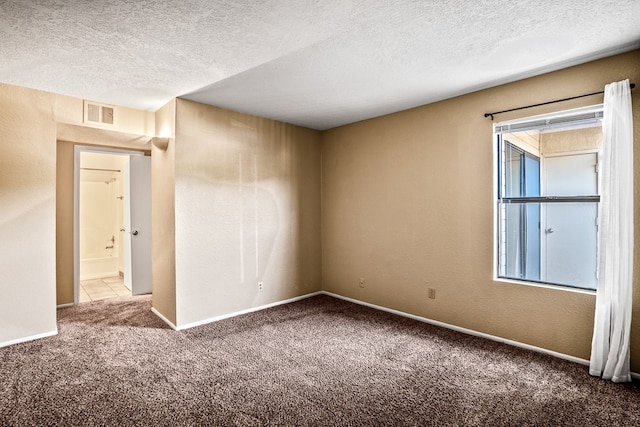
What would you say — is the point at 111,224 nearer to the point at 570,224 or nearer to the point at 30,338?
the point at 30,338

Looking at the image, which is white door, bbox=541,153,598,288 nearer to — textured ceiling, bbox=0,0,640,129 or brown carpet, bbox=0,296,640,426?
brown carpet, bbox=0,296,640,426

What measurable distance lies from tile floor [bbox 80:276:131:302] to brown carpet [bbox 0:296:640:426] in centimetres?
132

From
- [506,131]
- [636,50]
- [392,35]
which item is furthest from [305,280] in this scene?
[636,50]

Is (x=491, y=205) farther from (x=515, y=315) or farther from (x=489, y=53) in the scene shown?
(x=489, y=53)

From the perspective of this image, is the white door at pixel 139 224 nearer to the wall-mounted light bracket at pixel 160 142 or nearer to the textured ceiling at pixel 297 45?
the wall-mounted light bracket at pixel 160 142

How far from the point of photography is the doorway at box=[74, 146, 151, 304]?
5.03m

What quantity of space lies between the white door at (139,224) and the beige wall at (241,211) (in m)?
1.93

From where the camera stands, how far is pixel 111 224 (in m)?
6.82

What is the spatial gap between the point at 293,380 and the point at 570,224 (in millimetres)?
2754

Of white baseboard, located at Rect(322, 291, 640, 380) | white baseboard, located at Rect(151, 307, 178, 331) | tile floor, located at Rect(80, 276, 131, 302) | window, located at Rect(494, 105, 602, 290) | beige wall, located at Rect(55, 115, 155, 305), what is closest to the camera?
white baseboard, located at Rect(322, 291, 640, 380)

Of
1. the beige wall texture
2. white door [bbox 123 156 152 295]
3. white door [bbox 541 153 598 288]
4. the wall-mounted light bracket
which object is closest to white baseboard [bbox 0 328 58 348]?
the beige wall texture

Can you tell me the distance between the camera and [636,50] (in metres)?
2.57

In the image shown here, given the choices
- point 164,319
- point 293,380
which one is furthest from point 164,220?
point 293,380

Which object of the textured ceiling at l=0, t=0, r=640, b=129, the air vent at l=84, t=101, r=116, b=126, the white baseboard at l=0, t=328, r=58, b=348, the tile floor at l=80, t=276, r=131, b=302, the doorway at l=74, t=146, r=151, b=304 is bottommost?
the tile floor at l=80, t=276, r=131, b=302
